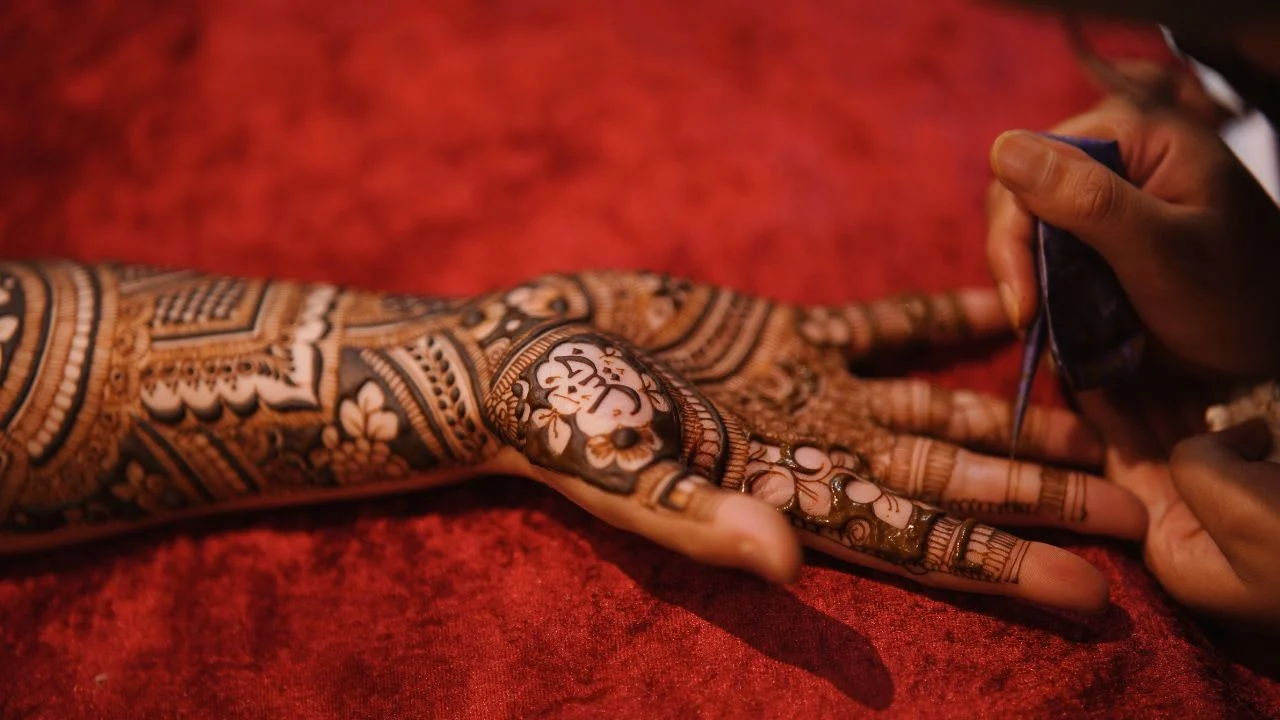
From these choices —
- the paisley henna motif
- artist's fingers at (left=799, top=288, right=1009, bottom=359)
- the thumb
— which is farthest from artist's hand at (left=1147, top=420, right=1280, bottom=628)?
artist's fingers at (left=799, top=288, right=1009, bottom=359)

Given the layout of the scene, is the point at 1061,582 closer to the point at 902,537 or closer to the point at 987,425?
the point at 902,537

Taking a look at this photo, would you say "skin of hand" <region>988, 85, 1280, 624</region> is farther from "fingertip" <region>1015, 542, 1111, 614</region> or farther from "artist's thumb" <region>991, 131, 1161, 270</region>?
"fingertip" <region>1015, 542, 1111, 614</region>

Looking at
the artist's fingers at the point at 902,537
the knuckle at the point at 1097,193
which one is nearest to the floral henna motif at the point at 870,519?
the artist's fingers at the point at 902,537

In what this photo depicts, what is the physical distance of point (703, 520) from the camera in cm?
79

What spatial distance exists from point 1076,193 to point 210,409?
0.98 metres

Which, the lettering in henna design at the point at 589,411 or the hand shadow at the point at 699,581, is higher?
the lettering in henna design at the point at 589,411

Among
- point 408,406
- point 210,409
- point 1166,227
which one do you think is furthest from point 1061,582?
point 210,409

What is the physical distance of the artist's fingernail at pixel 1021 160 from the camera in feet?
3.03

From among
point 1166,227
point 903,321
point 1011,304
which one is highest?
point 1166,227

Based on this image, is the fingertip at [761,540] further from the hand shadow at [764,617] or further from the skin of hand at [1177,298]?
the skin of hand at [1177,298]

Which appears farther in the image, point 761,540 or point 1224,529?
point 1224,529

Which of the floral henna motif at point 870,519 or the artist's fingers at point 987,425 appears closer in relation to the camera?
the floral henna motif at point 870,519

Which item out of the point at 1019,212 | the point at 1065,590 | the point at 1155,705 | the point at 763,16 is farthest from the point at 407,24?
the point at 1155,705

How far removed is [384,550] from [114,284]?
1.59 feet
